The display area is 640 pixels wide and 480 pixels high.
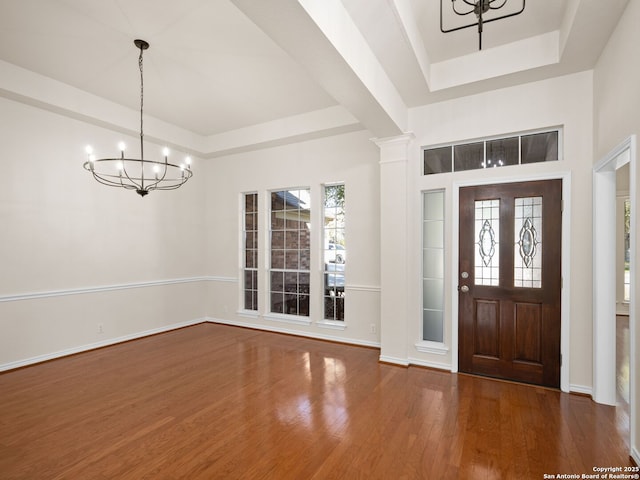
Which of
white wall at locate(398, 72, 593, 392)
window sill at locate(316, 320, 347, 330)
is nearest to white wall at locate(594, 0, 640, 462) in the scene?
white wall at locate(398, 72, 593, 392)

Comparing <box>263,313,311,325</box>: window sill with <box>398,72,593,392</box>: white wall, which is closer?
<box>398,72,593,392</box>: white wall

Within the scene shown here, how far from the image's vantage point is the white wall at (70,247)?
3857 millimetres

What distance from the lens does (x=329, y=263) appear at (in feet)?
16.9

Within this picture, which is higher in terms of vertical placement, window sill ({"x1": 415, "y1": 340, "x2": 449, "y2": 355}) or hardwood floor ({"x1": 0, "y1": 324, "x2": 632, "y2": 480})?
window sill ({"x1": 415, "y1": 340, "x2": 449, "y2": 355})

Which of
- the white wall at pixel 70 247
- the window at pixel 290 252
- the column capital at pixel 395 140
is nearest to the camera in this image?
the white wall at pixel 70 247

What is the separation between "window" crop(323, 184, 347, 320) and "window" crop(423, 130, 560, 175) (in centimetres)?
148

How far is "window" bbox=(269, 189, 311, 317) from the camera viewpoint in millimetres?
5406

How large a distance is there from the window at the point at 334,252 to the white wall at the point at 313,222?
127mm

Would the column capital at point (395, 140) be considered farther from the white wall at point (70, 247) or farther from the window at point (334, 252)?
the white wall at point (70, 247)

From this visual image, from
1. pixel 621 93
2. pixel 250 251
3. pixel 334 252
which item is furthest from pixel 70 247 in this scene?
pixel 621 93

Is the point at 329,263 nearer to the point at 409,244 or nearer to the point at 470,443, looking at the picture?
the point at 409,244

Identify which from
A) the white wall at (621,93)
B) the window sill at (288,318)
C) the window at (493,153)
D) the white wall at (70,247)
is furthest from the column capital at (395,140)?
the white wall at (70,247)

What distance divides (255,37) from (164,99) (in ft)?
6.62

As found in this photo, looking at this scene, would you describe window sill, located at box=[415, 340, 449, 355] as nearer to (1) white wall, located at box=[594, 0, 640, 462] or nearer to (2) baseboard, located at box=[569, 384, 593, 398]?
(2) baseboard, located at box=[569, 384, 593, 398]
